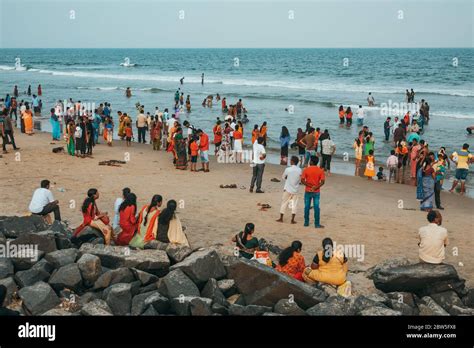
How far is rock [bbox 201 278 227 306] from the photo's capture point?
812 centimetres

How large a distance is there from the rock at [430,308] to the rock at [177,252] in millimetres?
3681

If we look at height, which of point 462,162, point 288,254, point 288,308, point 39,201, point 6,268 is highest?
point 462,162

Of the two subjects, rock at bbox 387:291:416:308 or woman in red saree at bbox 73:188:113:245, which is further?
woman in red saree at bbox 73:188:113:245

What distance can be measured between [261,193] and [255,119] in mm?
19833

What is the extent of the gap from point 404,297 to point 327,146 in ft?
34.6

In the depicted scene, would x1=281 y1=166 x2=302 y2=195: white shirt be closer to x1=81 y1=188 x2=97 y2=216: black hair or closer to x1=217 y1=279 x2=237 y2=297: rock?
x1=81 y1=188 x2=97 y2=216: black hair

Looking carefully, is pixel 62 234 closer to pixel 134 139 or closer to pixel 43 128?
pixel 134 139

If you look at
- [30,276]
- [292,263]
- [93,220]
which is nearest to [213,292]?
[292,263]

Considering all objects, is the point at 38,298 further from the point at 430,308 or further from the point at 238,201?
the point at 238,201

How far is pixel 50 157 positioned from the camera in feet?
66.4

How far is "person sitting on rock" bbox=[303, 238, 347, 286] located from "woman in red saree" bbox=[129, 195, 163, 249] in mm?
2833

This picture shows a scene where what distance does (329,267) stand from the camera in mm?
9062

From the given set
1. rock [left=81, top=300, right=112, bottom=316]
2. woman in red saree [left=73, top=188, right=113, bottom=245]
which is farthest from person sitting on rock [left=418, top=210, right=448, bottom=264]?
woman in red saree [left=73, top=188, right=113, bottom=245]

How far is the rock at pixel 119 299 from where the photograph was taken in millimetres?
7785
